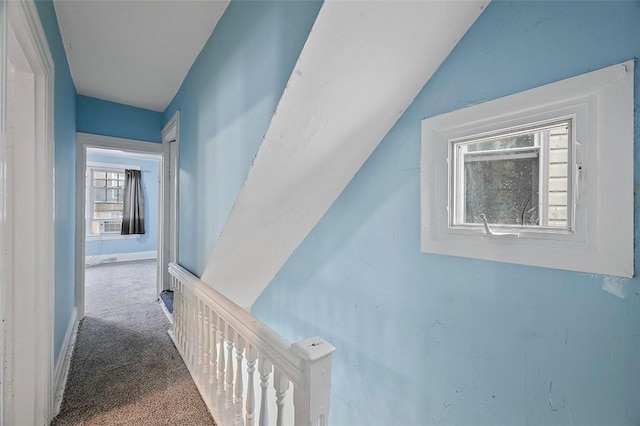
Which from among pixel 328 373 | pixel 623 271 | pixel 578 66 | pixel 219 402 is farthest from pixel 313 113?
pixel 219 402

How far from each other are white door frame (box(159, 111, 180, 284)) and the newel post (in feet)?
6.76

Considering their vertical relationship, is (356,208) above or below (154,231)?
above

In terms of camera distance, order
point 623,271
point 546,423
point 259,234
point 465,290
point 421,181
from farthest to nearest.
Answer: point 259,234
point 421,181
point 465,290
point 546,423
point 623,271

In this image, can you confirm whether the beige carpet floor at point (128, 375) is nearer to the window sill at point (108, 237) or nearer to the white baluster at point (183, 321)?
the white baluster at point (183, 321)

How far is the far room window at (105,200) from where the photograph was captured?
5703 millimetres

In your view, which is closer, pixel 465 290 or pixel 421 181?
pixel 465 290

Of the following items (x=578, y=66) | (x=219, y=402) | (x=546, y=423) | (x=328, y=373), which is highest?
(x=578, y=66)

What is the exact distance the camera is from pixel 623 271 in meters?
0.66

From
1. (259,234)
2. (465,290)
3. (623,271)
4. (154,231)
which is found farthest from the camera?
(154,231)

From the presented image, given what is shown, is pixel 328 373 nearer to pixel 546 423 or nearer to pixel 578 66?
pixel 546 423

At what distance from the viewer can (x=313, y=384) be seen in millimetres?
794

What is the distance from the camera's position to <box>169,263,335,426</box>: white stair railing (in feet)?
2.67

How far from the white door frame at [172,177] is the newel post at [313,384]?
81.2 inches

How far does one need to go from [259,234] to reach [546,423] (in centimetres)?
133
